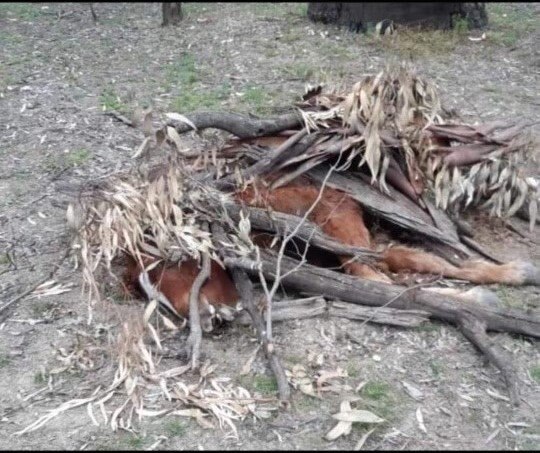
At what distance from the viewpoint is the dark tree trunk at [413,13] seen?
29.1 ft

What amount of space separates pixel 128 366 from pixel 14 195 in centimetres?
221

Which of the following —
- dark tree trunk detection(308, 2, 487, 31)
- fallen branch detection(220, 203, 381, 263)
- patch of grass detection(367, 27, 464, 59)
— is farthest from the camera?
dark tree trunk detection(308, 2, 487, 31)

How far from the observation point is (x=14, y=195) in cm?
552

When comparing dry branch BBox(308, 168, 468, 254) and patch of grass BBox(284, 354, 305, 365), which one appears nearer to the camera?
patch of grass BBox(284, 354, 305, 365)

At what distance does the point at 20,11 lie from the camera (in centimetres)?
1040

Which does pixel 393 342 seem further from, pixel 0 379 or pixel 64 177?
pixel 64 177

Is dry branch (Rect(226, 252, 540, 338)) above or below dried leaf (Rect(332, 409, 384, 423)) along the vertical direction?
above

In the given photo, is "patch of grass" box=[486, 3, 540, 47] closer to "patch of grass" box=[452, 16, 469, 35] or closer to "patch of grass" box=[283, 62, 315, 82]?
"patch of grass" box=[452, 16, 469, 35]

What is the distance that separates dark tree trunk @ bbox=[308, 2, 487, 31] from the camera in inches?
349

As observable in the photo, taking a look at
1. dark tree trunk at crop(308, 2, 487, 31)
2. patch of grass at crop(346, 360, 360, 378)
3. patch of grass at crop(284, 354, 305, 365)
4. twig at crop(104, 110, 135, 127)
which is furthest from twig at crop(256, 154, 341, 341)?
dark tree trunk at crop(308, 2, 487, 31)

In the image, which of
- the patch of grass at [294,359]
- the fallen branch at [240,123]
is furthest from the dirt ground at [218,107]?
the fallen branch at [240,123]

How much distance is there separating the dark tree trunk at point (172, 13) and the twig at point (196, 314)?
5799mm

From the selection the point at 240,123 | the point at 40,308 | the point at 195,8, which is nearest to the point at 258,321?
the point at 40,308

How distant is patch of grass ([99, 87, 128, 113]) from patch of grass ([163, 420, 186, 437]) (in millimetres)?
3989
